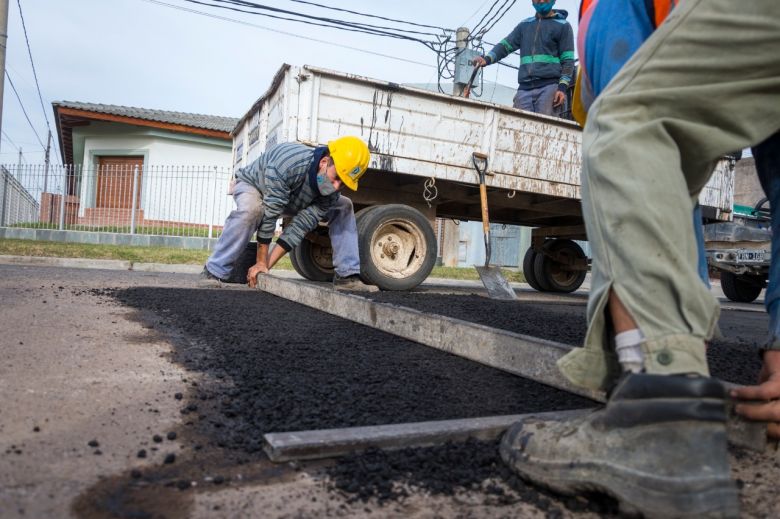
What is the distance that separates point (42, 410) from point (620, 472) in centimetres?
148

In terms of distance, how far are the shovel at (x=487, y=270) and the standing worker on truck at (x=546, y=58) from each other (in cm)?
180

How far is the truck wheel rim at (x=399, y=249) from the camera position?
223 inches

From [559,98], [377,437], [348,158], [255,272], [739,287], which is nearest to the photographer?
[377,437]

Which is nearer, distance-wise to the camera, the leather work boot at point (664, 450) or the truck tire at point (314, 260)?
the leather work boot at point (664, 450)

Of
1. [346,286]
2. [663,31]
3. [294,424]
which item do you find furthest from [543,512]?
[346,286]

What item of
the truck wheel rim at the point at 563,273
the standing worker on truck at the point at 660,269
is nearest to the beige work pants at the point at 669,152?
the standing worker on truck at the point at 660,269

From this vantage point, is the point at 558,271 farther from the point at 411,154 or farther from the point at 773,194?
the point at 773,194

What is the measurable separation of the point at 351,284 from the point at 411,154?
1333mm

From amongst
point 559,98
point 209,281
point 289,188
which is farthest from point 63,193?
point 559,98

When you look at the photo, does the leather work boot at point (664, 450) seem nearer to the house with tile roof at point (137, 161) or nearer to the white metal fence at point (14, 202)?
the house with tile roof at point (137, 161)

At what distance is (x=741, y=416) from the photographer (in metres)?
1.52

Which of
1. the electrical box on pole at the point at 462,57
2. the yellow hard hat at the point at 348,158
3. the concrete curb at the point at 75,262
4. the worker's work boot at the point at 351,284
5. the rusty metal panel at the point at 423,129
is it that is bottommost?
the concrete curb at the point at 75,262

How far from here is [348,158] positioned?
15.8 feet

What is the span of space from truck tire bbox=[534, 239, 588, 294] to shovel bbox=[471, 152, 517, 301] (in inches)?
76.7
